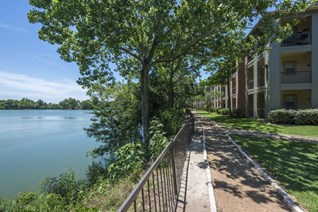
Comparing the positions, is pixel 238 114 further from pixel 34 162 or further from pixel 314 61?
pixel 34 162

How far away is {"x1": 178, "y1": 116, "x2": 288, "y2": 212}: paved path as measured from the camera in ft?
15.8

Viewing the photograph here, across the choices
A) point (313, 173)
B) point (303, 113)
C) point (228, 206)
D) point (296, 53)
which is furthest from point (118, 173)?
point (296, 53)

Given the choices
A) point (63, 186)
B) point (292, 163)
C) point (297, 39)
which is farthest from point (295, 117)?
point (63, 186)

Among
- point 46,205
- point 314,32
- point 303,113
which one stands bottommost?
point 46,205

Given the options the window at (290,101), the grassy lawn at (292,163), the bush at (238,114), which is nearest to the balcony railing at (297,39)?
the window at (290,101)

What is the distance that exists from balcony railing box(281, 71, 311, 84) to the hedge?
3267 mm

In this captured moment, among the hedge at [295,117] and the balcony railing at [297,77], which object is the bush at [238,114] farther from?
the hedge at [295,117]

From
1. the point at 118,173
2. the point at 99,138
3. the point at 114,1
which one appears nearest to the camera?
the point at 118,173

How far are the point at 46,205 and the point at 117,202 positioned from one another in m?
2.08

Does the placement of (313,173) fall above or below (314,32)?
below

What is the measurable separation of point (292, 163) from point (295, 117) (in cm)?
1154

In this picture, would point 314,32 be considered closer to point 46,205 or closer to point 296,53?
point 296,53

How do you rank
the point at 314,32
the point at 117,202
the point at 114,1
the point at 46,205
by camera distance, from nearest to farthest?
the point at 117,202
the point at 46,205
the point at 114,1
the point at 314,32

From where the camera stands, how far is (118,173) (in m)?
8.43
